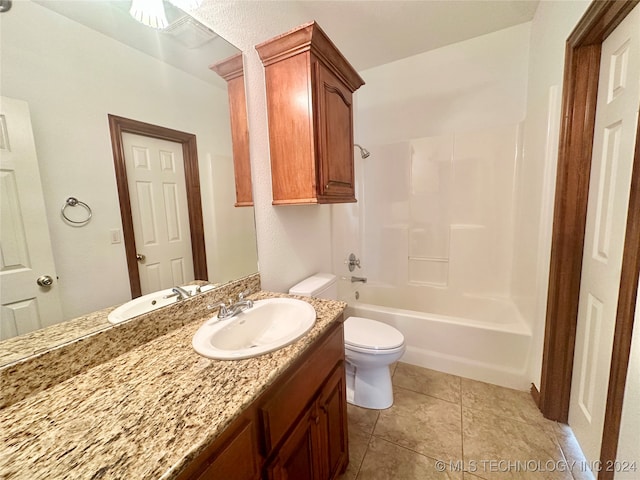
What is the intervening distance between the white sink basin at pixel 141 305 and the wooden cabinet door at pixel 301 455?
2.11 ft

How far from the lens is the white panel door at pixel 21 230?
0.61 meters

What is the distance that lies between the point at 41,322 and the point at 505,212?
2.75 m

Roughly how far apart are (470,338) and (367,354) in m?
0.80

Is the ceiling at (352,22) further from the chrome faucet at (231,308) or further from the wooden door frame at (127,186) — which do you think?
the chrome faucet at (231,308)

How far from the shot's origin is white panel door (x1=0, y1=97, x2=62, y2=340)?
61cm

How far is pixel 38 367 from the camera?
65cm

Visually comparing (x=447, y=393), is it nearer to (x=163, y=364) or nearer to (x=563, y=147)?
(x=563, y=147)

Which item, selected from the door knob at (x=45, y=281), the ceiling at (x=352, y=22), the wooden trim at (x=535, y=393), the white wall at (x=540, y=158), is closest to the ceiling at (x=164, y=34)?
the ceiling at (x=352, y=22)

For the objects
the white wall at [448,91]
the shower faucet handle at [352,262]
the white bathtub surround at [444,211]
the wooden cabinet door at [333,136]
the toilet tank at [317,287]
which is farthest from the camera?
the shower faucet handle at [352,262]

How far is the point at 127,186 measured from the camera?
→ 85 cm

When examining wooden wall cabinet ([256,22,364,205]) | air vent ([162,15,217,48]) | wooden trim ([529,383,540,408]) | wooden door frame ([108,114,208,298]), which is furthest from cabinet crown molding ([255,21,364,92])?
wooden trim ([529,383,540,408])

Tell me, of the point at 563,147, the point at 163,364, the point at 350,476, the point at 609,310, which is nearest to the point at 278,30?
the point at 563,147

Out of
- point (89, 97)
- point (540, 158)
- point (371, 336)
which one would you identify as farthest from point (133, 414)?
point (540, 158)

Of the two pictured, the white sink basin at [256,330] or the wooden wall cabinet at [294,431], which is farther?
the white sink basin at [256,330]
